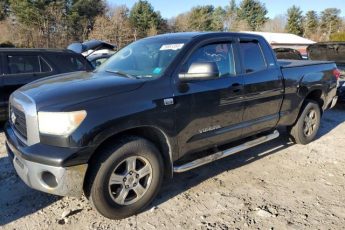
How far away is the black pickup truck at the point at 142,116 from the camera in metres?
3.04

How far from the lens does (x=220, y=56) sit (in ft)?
14.0

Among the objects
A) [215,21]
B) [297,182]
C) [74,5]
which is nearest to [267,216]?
[297,182]

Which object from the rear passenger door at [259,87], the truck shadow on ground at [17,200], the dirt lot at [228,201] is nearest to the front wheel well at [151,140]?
the dirt lot at [228,201]

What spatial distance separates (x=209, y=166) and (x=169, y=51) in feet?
5.87

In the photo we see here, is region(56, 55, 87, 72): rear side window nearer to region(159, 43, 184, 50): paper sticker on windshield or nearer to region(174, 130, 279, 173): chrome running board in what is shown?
region(159, 43, 184, 50): paper sticker on windshield

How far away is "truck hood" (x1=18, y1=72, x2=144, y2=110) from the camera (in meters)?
3.08

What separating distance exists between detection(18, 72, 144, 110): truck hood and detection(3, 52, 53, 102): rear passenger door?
10.1 feet

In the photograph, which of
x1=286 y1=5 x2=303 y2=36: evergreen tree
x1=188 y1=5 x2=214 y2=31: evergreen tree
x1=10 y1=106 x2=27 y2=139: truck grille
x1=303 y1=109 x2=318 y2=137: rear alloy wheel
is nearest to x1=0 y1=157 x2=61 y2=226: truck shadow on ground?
x1=10 y1=106 x2=27 y2=139: truck grille

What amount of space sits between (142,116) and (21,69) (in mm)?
4348

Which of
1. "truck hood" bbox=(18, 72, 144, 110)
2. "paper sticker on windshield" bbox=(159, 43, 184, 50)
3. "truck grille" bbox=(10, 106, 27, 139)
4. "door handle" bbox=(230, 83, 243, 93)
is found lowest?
"truck grille" bbox=(10, 106, 27, 139)

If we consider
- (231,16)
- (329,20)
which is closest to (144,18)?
(231,16)

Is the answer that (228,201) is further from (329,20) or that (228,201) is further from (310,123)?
(329,20)

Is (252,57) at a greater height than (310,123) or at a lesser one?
greater

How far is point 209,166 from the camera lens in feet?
15.9
